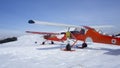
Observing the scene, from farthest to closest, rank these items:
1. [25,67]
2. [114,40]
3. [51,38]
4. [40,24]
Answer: [51,38], [40,24], [114,40], [25,67]

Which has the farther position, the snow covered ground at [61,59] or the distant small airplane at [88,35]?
the distant small airplane at [88,35]

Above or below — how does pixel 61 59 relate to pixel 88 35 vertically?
below

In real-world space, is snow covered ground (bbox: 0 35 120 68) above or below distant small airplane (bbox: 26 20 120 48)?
below

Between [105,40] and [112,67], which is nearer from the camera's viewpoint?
[112,67]

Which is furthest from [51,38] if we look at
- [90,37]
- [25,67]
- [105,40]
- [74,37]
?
[25,67]

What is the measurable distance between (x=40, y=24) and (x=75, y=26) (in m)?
3.10

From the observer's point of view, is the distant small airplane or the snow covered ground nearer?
the snow covered ground

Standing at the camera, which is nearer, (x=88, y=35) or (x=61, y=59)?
(x=61, y=59)

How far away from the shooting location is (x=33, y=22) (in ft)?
40.7

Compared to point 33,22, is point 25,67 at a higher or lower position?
lower

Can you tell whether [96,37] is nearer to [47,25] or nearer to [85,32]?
[85,32]

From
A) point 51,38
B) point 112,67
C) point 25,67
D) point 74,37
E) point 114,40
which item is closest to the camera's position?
point 112,67

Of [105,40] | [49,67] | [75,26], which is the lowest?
[49,67]

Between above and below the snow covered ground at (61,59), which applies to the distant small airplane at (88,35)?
above
